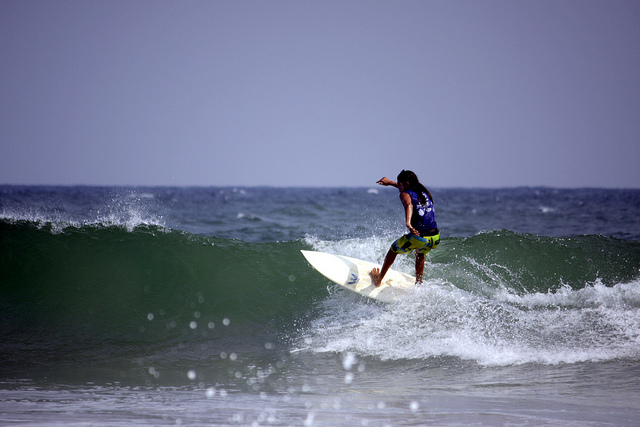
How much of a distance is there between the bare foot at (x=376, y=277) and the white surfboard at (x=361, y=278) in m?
0.05

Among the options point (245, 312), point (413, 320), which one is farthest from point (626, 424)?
point (245, 312)

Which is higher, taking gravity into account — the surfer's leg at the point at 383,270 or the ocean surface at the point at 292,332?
the surfer's leg at the point at 383,270

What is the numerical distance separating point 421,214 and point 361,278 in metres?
1.43

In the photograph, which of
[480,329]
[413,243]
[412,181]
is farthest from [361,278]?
[480,329]

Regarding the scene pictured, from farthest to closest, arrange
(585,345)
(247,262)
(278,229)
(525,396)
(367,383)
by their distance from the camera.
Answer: (278,229) → (247,262) → (585,345) → (367,383) → (525,396)

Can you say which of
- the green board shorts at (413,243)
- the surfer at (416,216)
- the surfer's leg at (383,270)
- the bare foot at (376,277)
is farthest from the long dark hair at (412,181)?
the bare foot at (376,277)

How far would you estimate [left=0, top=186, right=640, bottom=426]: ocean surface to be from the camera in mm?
3619

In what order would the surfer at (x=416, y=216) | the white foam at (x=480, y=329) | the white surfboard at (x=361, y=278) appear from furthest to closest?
1. the white surfboard at (x=361, y=278)
2. the surfer at (x=416, y=216)
3. the white foam at (x=480, y=329)

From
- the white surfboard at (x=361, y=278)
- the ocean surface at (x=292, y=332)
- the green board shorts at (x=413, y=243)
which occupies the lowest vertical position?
the ocean surface at (x=292, y=332)

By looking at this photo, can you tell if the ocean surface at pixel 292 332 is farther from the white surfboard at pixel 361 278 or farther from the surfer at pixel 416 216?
the surfer at pixel 416 216

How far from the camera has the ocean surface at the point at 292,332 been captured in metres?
3.62

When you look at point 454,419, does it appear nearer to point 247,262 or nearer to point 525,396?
point 525,396

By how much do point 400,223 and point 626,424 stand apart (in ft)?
39.1

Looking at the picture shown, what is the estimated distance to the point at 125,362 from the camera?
509 cm
